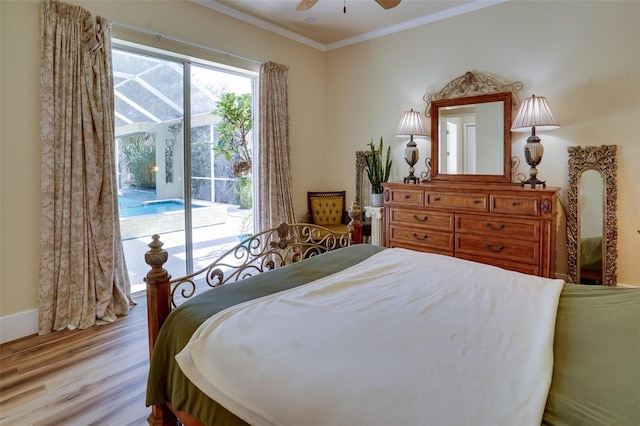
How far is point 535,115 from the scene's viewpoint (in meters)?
3.15

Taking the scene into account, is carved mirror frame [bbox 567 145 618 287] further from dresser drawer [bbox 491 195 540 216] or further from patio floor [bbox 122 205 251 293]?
patio floor [bbox 122 205 251 293]

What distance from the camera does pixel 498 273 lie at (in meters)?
1.79

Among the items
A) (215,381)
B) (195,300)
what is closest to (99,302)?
(195,300)

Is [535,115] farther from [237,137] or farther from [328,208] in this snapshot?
[237,137]

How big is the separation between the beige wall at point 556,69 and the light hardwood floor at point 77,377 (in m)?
3.33

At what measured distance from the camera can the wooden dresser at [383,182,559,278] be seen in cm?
302

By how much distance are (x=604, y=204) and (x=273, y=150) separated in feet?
10.8

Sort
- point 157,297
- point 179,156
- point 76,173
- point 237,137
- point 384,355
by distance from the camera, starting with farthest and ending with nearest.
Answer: point 237,137 → point 179,156 → point 76,173 → point 157,297 → point 384,355

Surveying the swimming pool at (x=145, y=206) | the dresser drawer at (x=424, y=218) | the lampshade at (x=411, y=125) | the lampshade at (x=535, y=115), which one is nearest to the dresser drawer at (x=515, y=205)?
the dresser drawer at (x=424, y=218)

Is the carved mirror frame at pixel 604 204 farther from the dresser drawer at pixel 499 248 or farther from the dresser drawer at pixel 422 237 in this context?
the dresser drawer at pixel 422 237

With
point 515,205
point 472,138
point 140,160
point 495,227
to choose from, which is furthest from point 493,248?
point 140,160

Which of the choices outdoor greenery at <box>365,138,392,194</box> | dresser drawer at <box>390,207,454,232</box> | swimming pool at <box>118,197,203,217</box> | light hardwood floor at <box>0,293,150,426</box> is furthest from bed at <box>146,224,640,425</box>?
outdoor greenery at <box>365,138,392,194</box>

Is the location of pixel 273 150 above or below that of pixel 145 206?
above

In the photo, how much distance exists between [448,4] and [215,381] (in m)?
4.04
